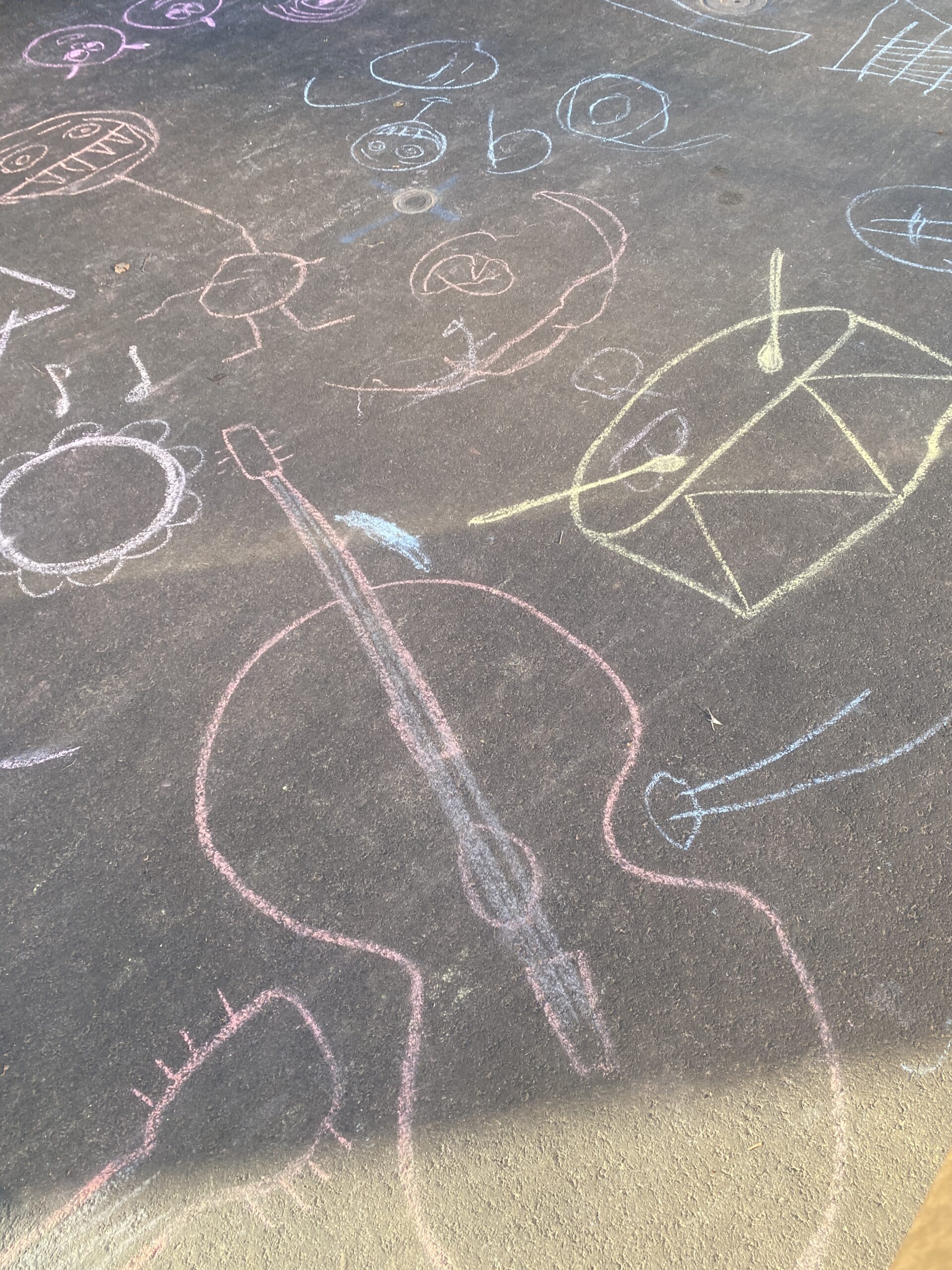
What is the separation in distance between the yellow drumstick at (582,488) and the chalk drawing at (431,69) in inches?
175

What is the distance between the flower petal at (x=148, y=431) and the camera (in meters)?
4.45

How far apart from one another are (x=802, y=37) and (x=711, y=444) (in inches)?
198

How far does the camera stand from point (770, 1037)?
2.62m

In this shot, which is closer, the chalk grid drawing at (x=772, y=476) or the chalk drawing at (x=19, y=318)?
the chalk grid drawing at (x=772, y=476)

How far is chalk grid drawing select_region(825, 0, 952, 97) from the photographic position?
21.6ft

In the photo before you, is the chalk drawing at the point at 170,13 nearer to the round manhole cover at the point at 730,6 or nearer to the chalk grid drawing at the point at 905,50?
the round manhole cover at the point at 730,6

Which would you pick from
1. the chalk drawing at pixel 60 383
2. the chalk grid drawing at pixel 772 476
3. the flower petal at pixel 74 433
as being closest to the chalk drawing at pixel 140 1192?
the chalk grid drawing at pixel 772 476

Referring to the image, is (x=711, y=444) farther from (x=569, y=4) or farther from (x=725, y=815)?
(x=569, y=4)

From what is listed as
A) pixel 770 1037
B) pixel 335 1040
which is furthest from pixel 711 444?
pixel 335 1040

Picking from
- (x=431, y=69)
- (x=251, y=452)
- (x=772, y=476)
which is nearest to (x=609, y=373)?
(x=772, y=476)

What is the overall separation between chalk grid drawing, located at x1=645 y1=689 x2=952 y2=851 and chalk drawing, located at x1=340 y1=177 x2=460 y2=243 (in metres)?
4.10

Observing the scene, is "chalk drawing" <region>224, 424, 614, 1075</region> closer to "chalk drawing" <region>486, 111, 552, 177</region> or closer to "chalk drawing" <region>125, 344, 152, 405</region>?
"chalk drawing" <region>125, 344, 152, 405</region>

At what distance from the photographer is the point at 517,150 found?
6137mm

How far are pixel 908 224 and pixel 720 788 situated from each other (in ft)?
13.4
